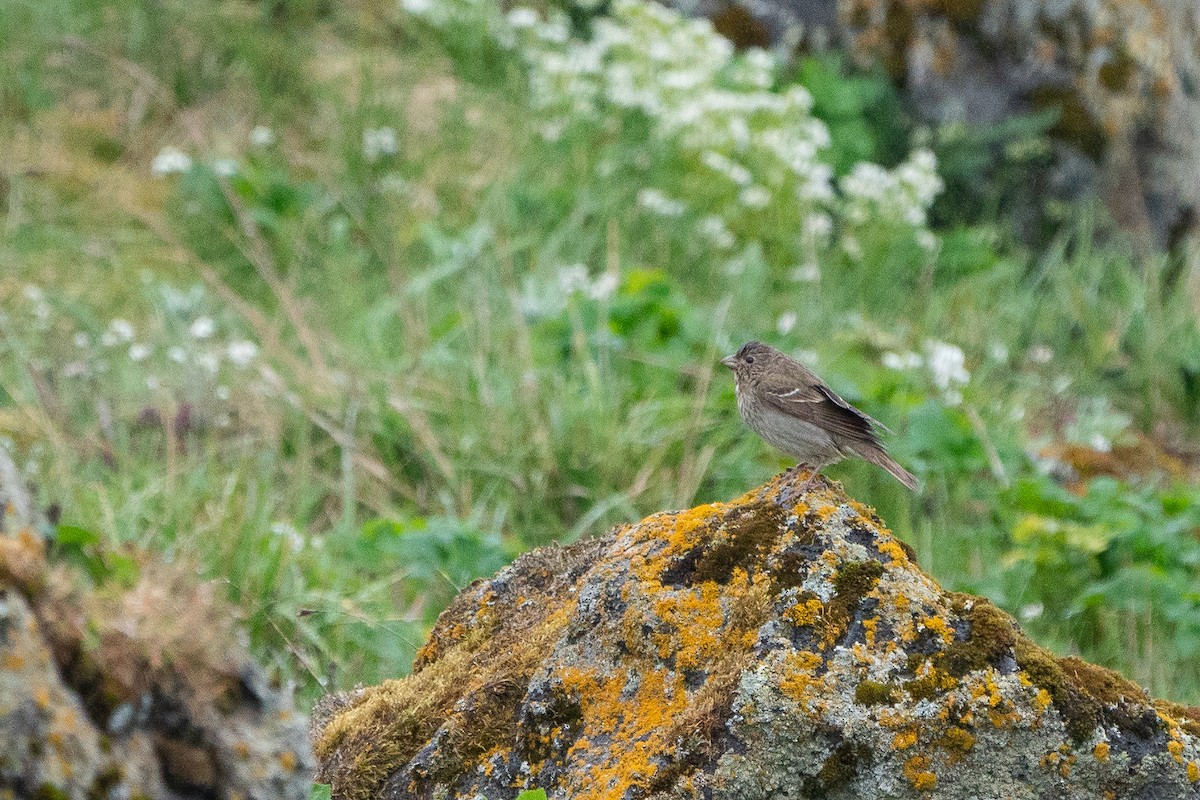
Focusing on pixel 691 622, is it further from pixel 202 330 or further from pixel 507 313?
pixel 507 313

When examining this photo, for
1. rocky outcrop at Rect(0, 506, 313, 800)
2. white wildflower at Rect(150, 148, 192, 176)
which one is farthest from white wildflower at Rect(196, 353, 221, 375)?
rocky outcrop at Rect(0, 506, 313, 800)

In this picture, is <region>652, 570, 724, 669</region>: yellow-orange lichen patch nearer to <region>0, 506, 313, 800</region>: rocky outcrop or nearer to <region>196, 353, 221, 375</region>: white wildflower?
<region>0, 506, 313, 800</region>: rocky outcrop

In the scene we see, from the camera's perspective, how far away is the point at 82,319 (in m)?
6.53

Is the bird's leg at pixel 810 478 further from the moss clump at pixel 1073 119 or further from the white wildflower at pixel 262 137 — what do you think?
the moss clump at pixel 1073 119

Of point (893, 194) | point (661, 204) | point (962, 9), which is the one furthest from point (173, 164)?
point (962, 9)

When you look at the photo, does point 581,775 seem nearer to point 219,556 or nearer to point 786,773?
point 786,773

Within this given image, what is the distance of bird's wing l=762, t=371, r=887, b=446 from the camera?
3.22 metres

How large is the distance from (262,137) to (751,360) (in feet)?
17.2

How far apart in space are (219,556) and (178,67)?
5378mm

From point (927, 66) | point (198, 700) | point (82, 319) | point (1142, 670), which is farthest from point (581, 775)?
point (927, 66)

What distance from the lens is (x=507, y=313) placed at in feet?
20.9

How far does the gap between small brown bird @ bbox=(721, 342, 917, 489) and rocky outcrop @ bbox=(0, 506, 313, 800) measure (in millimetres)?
1412

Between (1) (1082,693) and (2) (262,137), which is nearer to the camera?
(1) (1082,693)

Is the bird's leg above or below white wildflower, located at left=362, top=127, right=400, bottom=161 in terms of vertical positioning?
above
